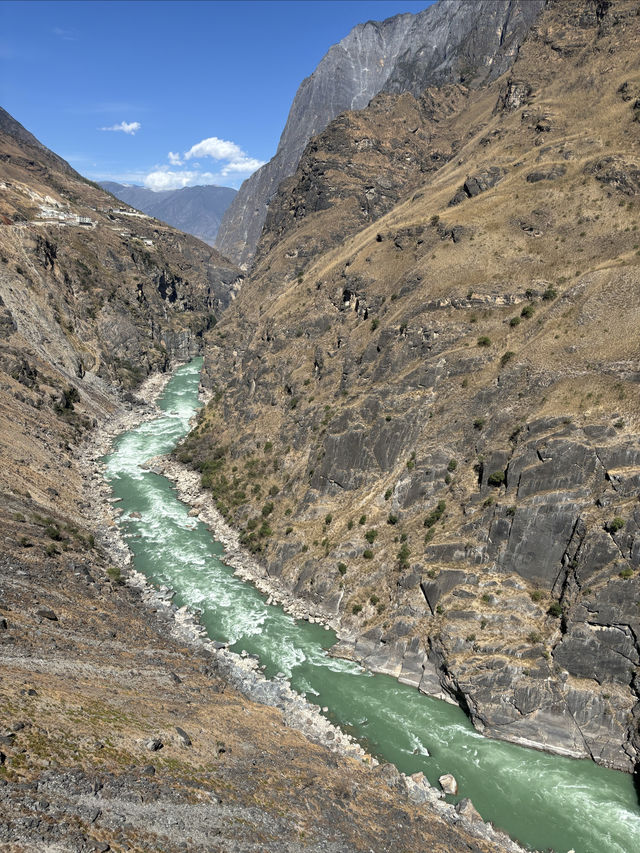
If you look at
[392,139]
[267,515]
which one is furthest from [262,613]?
[392,139]

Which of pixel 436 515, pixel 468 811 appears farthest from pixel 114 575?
pixel 468 811

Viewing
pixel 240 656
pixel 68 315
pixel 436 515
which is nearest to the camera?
pixel 240 656

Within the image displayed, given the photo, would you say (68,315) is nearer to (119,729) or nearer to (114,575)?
(114,575)

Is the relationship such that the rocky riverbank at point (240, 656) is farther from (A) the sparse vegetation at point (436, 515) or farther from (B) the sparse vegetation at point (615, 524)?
(B) the sparse vegetation at point (615, 524)

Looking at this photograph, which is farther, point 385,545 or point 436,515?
point 385,545

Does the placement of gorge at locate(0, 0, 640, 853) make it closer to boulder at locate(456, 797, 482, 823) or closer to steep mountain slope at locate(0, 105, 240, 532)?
boulder at locate(456, 797, 482, 823)

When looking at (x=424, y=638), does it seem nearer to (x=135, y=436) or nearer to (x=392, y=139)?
(x=135, y=436)

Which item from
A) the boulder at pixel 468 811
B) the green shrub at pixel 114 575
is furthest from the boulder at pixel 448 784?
the green shrub at pixel 114 575
